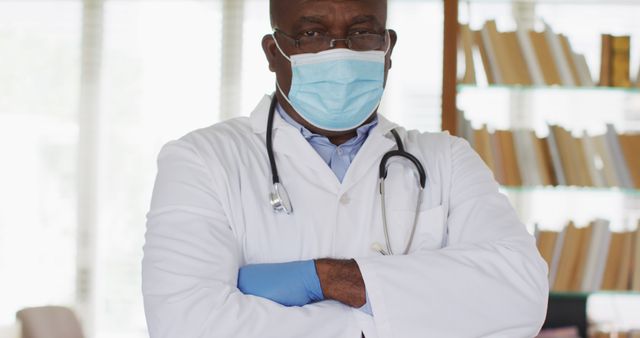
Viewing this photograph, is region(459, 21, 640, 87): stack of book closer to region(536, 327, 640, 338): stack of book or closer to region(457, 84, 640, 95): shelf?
region(457, 84, 640, 95): shelf

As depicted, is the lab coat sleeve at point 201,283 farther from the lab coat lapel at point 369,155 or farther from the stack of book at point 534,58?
the stack of book at point 534,58

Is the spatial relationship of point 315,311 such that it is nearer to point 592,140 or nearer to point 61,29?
point 592,140

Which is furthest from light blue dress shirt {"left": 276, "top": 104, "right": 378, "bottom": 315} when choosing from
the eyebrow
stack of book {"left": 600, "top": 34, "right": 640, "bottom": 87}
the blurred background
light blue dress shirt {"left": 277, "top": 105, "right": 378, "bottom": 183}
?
the blurred background

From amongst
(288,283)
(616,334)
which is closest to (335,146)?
(288,283)

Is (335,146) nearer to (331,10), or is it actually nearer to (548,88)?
(331,10)

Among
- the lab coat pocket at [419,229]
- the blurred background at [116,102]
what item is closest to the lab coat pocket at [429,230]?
the lab coat pocket at [419,229]

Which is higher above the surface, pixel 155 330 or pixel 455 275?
pixel 455 275

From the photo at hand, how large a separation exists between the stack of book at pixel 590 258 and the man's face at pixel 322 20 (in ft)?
5.89

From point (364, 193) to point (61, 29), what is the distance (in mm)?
3671

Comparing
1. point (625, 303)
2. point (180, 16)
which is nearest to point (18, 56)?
point (180, 16)

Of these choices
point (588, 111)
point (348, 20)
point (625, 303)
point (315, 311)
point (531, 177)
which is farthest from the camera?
point (588, 111)

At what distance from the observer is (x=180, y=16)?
498cm

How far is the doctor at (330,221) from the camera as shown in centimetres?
149

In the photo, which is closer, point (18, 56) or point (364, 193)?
point (364, 193)
